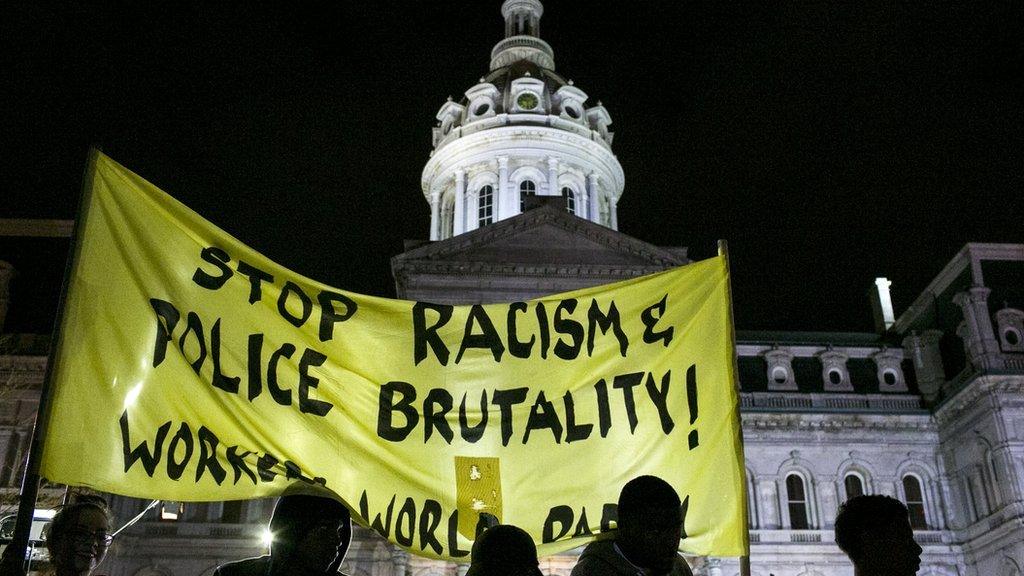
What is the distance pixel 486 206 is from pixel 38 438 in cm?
4232

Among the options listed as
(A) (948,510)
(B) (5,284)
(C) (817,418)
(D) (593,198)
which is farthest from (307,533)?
(D) (593,198)

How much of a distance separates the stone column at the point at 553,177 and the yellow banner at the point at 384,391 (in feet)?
129

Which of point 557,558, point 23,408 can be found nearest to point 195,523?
point 23,408

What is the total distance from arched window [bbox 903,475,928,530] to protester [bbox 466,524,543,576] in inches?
1284

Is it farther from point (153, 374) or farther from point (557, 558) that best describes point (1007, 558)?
point (153, 374)

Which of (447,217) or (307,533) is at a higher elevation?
(447,217)

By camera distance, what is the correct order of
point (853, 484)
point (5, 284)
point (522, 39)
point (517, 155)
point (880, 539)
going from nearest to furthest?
point (880, 539)
point (853, 484)
point (5, 284)
point (517, 155)
point (522, 39)

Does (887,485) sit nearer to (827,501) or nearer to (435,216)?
(827,501)

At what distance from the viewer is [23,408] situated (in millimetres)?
32312

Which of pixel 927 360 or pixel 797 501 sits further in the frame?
pixel 927 360

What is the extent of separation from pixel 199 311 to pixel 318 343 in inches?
37.3

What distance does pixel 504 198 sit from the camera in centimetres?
4644

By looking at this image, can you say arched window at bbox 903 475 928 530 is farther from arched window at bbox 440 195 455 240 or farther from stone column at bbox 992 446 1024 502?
arched window at bbox 440 195 455 240

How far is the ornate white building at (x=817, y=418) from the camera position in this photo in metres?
31.3
